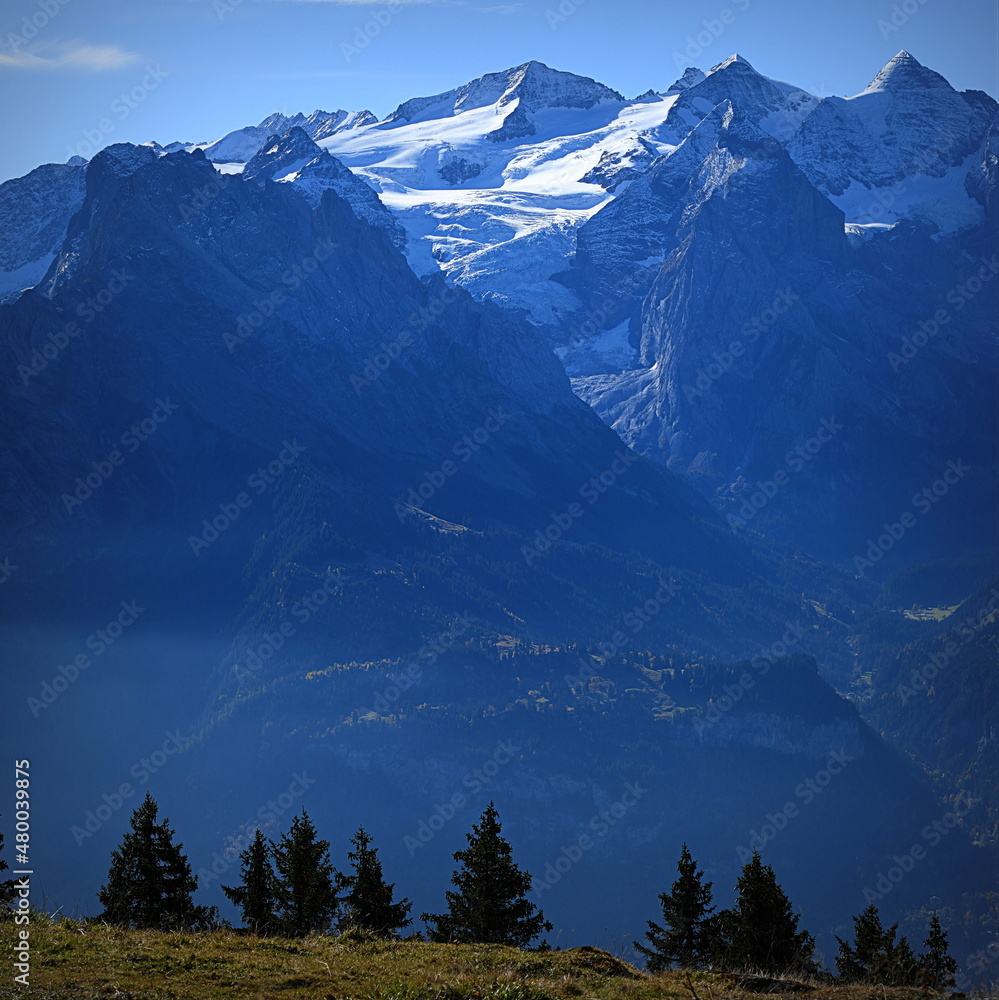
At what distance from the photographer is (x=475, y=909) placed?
6406cm

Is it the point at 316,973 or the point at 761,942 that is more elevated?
the point at 316,973

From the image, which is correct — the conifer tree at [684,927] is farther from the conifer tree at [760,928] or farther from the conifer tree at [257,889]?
the conifer tree at [257,889]

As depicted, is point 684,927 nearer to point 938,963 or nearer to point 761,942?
point 761,942

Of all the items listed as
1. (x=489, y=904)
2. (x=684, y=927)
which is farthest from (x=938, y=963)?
(x=489, y=904)

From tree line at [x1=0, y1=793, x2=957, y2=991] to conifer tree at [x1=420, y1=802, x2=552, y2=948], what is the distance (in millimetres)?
55

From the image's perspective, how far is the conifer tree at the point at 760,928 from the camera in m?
61.6

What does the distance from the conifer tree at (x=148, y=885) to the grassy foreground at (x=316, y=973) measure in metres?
20.4

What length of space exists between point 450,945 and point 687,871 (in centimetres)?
2381

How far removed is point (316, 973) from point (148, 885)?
94.3ft

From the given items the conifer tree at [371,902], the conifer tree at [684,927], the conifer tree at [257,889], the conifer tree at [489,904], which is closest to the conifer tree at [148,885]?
the conifer tree at [257,889]

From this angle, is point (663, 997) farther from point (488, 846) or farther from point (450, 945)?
point (488, 846)

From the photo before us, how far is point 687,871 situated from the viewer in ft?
229

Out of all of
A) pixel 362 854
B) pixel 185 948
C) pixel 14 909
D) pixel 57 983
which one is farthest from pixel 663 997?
pixel 362 854

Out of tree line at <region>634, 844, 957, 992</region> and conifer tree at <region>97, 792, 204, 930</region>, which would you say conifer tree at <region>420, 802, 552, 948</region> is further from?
conifer tree at <region>97, 792, 204, 930</region>
